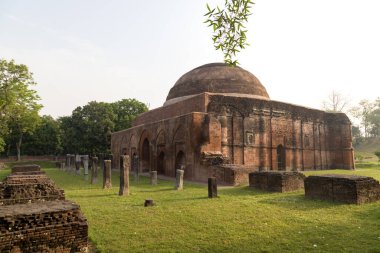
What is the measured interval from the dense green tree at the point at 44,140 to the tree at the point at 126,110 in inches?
475

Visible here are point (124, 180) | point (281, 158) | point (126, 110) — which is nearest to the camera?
point (124, 180)

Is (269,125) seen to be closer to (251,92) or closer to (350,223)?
(251,92)

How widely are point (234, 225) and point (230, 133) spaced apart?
11.9 metres

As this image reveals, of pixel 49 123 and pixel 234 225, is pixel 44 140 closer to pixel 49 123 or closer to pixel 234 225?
pixel 49 123

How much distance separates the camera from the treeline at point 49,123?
19.8 m

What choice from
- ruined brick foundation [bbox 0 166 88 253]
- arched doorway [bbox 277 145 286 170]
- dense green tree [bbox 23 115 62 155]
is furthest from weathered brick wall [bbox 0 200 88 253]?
dense green tree [bbox 23 115 62 155]

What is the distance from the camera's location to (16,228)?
3605 mm

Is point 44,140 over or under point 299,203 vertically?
over

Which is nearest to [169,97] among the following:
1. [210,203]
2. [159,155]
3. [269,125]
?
[159,155]

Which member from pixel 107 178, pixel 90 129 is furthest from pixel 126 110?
pixel 107 178

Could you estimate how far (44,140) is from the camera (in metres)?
41.4

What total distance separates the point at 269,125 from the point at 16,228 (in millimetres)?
17523

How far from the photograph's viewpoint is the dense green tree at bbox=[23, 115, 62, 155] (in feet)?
135

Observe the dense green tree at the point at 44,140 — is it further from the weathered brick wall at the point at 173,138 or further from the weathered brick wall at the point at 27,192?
the weathered brick wall at the point at 27,192
